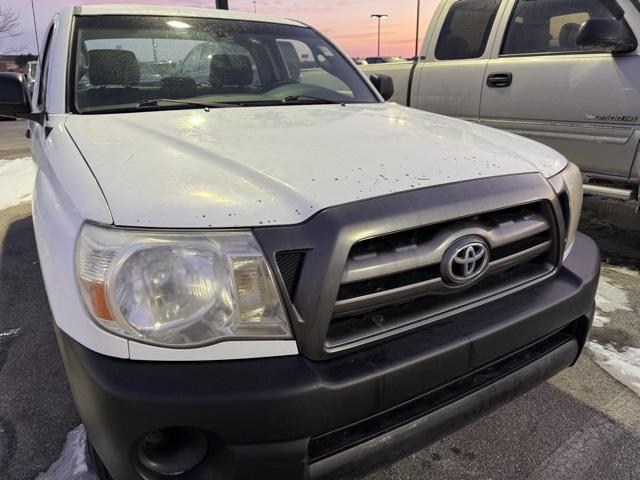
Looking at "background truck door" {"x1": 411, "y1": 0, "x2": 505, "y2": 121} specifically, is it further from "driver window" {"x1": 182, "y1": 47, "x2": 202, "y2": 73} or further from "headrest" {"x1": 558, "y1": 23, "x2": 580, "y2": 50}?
"driver window" {"x1": 182, "y1": 47, "x2": 202, "y2": 73}

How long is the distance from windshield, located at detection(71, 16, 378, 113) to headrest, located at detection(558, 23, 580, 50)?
215cm

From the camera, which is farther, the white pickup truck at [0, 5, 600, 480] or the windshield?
the windshield

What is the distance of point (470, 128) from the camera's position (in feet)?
8.09

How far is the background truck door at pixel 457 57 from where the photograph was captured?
4816 mm

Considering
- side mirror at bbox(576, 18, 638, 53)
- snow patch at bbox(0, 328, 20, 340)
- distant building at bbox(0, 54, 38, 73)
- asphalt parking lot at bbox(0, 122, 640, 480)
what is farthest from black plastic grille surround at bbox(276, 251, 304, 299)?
distant building at bbox(0, 54, 38, 73)

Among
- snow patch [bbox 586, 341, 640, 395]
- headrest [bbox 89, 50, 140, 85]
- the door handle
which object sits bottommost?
snow patch [bbox 586, 341, 640, 395]

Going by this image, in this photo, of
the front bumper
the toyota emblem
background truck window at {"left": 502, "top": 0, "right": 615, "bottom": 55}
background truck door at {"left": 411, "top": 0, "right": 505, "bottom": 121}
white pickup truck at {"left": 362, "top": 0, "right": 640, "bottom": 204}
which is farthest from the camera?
background truck door at {"left": 411, "top": 0, "right": 505, "bottom": 121}

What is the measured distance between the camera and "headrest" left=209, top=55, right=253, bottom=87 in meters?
2.87

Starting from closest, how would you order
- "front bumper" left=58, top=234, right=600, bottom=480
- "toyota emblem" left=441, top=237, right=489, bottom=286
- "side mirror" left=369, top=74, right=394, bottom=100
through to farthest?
"front bumper" left=58, top=234, right=600, bottom=480 < "toyota emblem" left=441, top=237, right=489, bottom=286 < "side mirror" left=369, top=74, right=394, bottom=100

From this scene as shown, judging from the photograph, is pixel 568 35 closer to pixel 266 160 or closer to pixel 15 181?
pixel 266 160

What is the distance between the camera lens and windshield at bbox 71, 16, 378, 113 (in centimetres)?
257

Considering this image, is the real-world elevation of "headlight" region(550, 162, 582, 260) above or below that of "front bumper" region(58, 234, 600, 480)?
above

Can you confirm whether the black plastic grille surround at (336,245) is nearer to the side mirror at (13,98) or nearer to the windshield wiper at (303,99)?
the windshield wiper at (303,99)

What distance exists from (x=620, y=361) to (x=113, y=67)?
121 inches
